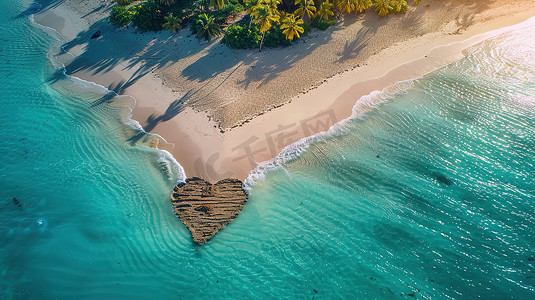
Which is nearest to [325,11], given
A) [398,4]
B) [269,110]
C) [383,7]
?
[383,7]

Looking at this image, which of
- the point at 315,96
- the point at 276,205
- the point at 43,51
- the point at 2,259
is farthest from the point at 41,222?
the point at 43,51

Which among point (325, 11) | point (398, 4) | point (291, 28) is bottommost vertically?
point (398, 4)

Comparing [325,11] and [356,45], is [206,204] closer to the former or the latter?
[356,45]

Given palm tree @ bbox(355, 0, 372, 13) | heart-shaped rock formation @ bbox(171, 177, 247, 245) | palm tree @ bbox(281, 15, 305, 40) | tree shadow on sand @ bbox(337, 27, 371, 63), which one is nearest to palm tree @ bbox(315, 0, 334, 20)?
palm tree @ bbox(355, 0, 372, 13)

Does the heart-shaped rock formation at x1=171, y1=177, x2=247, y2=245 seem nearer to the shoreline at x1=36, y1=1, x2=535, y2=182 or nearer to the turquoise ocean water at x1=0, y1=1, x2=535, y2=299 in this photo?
the turquoise ocean water at x1=0, y1=1, x2=535, y2=299

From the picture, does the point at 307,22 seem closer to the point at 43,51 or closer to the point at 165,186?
the point at 165,186
